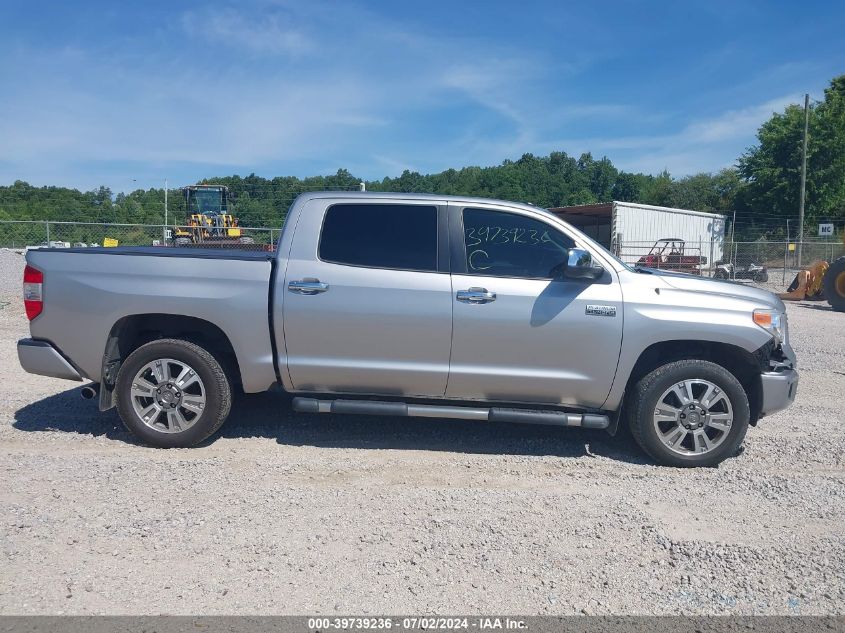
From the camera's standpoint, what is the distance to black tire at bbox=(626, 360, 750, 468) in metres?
4.95

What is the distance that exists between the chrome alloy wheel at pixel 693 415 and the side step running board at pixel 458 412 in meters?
0.44

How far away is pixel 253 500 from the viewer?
14.1ft

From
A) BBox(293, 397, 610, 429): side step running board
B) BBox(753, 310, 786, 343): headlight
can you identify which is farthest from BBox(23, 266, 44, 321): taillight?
BBox(753, 310, 786, 343): headlight

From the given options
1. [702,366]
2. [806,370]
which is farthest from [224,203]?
[702,366]

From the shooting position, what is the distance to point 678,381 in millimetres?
4984

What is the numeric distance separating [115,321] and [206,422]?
1.06 meters

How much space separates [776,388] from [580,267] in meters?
1.76

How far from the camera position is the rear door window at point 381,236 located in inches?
203

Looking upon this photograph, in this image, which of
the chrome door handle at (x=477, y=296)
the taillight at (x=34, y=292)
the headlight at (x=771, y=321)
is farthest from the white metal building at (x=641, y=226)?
the taillight at (x=34, y=292)

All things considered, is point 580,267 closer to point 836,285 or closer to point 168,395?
point 168,395

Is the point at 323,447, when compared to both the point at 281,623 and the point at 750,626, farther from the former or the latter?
the point at 750,626

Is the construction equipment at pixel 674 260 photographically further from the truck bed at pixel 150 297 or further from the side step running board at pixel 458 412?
the truck bed at pixel 150 297

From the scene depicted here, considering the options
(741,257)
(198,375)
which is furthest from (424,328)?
(741,257)

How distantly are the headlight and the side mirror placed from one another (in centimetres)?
124
